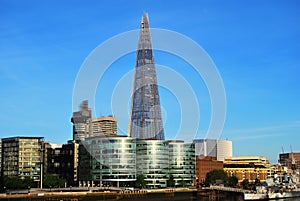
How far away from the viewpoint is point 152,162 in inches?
5399

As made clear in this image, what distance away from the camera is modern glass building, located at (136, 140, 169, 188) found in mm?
136875

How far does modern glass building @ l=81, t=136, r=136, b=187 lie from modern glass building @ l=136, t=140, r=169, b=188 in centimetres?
362

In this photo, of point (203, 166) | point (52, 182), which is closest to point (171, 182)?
point (52, 182)

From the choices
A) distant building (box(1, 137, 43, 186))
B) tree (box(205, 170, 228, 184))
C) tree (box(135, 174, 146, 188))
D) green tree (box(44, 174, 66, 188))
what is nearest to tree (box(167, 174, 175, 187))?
tree (box(135, 174, 146, 188))

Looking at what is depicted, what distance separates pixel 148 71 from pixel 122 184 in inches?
2197

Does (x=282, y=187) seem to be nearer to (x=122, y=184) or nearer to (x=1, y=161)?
(x=122, y=184)

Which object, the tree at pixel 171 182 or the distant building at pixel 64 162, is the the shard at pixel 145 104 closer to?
the distant building at pixel 64 162

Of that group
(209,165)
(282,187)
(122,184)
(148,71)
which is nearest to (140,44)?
(148,71)

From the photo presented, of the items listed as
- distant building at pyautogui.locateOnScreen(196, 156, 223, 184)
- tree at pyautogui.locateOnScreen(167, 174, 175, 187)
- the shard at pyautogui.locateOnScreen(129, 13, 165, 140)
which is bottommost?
tree at pyautogui.locateOnScreen(167, 174, 175, 187)

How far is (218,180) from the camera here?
155 metres

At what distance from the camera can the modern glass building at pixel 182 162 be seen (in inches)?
5561

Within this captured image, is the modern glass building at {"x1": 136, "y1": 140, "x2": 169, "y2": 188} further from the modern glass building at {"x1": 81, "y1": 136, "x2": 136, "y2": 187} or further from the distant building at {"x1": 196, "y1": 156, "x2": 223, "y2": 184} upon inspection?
the distant building at {"x1": 196, "y1": 156, "x2": 223, "y2": 184}

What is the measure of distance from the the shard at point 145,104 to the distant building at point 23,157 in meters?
38.5

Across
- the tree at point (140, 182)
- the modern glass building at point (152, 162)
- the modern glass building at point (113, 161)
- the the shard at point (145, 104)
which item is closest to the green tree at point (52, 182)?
the modern glass building at point (113, 161)
